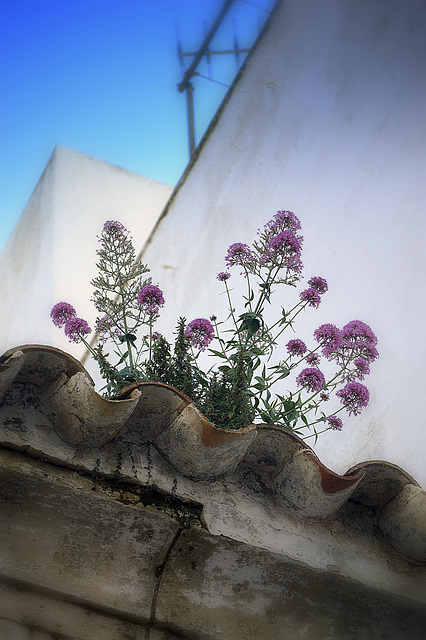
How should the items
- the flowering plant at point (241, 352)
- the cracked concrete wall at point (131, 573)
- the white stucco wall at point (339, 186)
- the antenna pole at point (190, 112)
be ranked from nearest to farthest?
1. the cracked concrete wall at point (131, 573)
2. the flowering plant at point (241, 352)
3. the white stucco wall at point (339, 186)
4. the antenna pole at point (190, 112)

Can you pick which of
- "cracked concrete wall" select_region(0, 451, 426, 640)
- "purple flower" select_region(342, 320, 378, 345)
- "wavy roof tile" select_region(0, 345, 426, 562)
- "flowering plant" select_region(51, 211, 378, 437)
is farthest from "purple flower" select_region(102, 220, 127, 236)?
"cracked concrete wall" select_region(0, 451, 426, 640)

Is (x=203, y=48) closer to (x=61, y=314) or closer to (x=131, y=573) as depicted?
(x=61, y=314)

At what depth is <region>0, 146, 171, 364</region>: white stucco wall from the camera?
17.3 ft

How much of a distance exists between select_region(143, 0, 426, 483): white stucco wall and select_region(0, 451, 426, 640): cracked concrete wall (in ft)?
2.92

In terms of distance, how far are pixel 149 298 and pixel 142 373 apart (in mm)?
254

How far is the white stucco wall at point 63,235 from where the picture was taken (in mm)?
5266

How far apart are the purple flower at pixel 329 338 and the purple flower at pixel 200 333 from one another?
39cm

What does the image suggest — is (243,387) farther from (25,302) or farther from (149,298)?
(25,302)

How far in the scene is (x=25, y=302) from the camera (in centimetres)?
550

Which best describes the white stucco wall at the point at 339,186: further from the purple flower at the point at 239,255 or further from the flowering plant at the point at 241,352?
the purple flower at the point at 239,255

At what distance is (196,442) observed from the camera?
1.76 metres

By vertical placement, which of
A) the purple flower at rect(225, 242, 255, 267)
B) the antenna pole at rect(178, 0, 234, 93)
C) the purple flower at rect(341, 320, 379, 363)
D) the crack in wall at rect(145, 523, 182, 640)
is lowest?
the crack in wall at rect(145, 523, 182, 640)

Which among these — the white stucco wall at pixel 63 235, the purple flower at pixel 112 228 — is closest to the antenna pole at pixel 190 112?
the white stucco wall at pixel 63 235

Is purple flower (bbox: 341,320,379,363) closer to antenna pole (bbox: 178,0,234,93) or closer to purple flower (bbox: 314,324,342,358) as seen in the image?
purple flower (bbox: 314,324,342,358)
